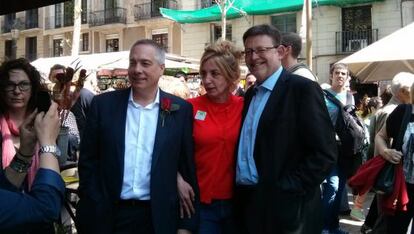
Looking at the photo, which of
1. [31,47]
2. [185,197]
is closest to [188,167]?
[185,197]

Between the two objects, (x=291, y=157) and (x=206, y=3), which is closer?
(x=291, y=157)

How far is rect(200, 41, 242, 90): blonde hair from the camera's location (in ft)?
9.75

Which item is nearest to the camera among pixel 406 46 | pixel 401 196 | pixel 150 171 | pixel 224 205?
pixel 150 171

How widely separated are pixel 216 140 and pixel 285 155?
452 mm

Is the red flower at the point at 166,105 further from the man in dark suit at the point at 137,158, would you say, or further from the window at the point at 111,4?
the window at the point at 111,4

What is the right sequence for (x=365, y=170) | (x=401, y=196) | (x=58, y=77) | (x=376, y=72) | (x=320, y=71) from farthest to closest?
(x=320, y=71) < (x=376, y=72) < (x=365, y=170) < (x=401, y=196) < (x=58, y=77)

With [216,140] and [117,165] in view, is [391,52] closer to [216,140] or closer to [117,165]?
[216,140]

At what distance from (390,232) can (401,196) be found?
387 mm

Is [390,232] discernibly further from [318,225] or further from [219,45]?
[219,45]

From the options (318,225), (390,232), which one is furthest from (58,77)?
(390,232)

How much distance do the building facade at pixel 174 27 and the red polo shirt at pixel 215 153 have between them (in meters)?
14.8

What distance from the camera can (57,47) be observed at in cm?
3556

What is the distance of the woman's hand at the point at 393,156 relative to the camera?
13.9 feet

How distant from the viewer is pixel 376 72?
8492 mm
